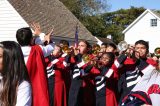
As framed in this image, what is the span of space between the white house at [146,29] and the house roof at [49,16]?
24.4 meters

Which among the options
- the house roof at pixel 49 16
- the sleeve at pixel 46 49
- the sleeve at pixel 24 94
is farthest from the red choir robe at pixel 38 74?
the house roof at pixel 49 16

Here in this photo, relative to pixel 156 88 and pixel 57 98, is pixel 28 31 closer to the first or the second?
pixel 156 88

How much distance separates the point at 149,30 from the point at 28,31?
51.1m

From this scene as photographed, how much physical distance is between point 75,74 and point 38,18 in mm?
17595

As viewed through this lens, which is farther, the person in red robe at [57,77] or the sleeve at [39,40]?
the person in red robe at [57,77]

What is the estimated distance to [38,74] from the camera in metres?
6.55

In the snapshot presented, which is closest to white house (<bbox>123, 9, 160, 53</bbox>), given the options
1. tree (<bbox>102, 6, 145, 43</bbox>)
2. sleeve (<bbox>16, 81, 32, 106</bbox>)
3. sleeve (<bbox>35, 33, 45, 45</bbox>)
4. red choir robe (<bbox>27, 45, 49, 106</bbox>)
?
tree (<bbox>102, 6, 145, 43</bbox>)

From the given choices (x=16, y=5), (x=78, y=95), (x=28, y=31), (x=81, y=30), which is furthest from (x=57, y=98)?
(x=81, y=30)

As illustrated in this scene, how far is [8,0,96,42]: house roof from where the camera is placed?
26.2m

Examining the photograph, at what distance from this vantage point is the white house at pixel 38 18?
24219 millimetres

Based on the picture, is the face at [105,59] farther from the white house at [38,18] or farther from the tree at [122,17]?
the tree at [122,17]

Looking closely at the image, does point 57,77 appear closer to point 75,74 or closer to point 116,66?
point 75,74

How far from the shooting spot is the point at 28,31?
661 centimetres

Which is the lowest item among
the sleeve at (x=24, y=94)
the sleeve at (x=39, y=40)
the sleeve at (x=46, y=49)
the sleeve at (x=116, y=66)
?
the sleeve at (x=116, y=66)
